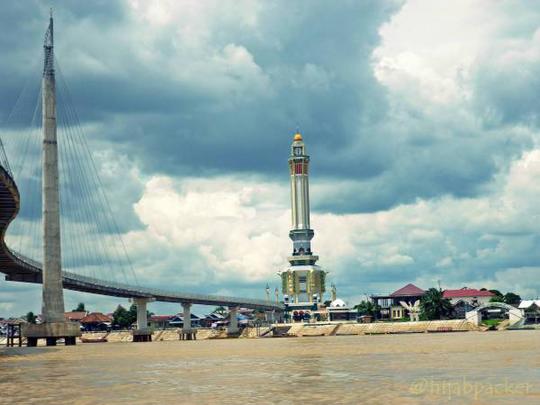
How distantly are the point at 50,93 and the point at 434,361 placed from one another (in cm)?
8903

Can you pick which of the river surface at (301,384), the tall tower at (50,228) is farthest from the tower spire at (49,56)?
the river surface at (301,384)

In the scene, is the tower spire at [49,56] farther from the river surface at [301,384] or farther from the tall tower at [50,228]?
the river surface at [301,384]

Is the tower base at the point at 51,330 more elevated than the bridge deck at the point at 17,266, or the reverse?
the bridge deck at the point at 17,266

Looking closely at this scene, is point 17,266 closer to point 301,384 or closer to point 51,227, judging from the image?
point 51,227

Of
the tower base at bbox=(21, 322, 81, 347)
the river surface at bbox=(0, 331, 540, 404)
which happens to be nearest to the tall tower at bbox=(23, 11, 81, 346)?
the tower base at bbox=(21, 322, 81, 347)

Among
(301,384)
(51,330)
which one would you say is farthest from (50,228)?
(301,384)

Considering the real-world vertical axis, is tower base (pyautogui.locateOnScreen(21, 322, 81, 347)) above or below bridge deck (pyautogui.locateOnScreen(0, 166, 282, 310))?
below

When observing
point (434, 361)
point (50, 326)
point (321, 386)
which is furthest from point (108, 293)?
point (321, 386)

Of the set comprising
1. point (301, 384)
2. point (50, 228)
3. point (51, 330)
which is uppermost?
point (50, 228)

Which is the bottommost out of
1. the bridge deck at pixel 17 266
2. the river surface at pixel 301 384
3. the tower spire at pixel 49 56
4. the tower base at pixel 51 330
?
the river surface at pixel 301 384

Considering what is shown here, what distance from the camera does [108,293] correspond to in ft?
643

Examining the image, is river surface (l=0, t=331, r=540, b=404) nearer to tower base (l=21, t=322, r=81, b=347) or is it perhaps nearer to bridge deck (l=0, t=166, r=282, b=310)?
bridge deck (l=0, t=166, r=282, b=310)

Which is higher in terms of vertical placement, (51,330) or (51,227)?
(51,227)

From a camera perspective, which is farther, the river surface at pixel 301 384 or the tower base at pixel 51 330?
the tower base at pixel 51 330
